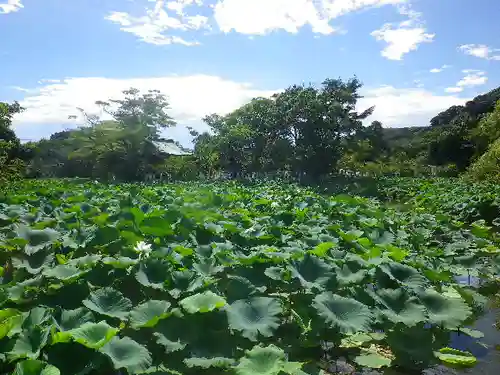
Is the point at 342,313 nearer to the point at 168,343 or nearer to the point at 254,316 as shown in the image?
the point at 254,316

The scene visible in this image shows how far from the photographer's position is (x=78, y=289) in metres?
3.23

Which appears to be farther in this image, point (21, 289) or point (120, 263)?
point (120, 263)

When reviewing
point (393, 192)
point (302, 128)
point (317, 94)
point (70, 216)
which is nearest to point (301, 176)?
point (302, 128)

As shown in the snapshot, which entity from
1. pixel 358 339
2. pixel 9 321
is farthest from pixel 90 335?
pixel 358 339

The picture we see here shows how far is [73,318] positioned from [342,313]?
5.77 feet

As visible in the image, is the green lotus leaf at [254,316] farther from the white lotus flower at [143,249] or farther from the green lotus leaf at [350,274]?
the white lotus flower at [143,249]

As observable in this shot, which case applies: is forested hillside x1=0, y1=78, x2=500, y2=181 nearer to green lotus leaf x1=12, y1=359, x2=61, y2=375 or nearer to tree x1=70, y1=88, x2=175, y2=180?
tree x1=70, y1=88, x2=175, y2=180

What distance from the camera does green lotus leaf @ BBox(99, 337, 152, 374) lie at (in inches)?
93.4

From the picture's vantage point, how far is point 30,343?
2430 millimetres

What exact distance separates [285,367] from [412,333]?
1.21 m

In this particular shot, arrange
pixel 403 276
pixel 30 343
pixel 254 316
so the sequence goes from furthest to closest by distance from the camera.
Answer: pixel 403 276 < pixel 254 316 < pixel 30 343

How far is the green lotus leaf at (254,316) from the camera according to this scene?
2.84 m

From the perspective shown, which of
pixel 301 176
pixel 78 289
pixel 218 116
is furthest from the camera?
pixel 218 116

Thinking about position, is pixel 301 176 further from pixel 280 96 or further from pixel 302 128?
pixel 280 96
